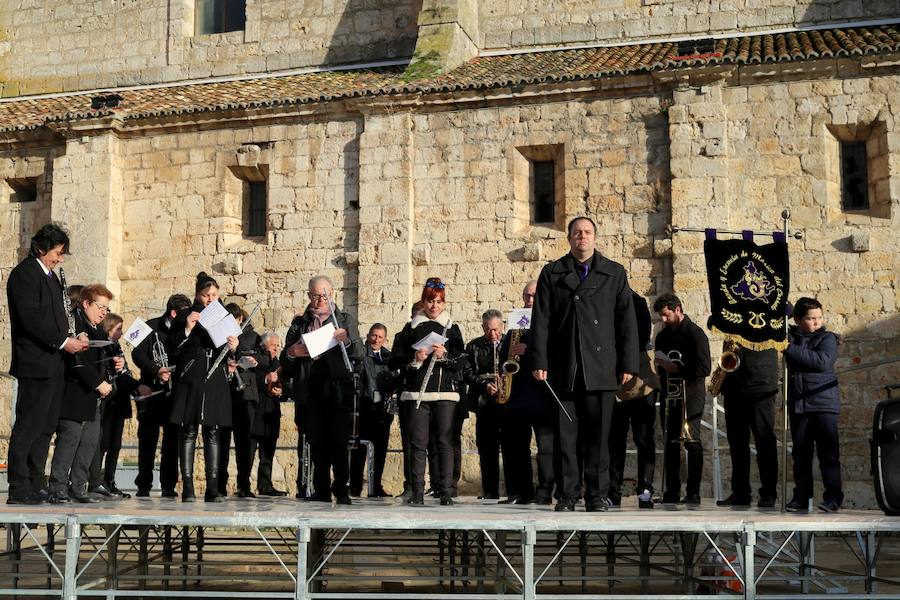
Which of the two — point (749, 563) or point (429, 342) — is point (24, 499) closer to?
point (429, 342)

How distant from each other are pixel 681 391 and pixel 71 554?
531 cm

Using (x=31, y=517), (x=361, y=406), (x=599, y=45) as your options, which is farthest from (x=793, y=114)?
(x=31, y=517)

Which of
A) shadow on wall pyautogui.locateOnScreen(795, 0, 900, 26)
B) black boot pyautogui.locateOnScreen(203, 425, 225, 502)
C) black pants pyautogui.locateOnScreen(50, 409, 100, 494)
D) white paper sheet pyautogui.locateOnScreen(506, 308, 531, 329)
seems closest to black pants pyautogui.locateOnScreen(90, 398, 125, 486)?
black pants pyautogui.locateOnScreen(50, 409, 100, 494)

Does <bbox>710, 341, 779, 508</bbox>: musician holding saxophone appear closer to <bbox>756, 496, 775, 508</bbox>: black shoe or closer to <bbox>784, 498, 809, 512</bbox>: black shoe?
<bbox>756, 496, 775, 508</bbox>: black shoe

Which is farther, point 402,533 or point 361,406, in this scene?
point 402,533

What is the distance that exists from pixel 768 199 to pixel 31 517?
36.9 ft

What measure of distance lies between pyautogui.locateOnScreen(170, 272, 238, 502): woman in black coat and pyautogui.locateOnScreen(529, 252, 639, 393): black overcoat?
2596 mm

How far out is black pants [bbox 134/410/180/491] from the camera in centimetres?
1066

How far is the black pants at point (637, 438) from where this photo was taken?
9266mm

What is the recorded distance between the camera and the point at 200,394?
877cm

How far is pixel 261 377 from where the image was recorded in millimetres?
11617

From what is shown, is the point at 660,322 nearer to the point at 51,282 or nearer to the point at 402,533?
the point at 402,533

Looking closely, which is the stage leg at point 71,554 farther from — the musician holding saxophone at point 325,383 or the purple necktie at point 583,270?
the purple necktie at point 583,270

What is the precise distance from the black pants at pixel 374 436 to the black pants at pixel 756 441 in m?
3.80
